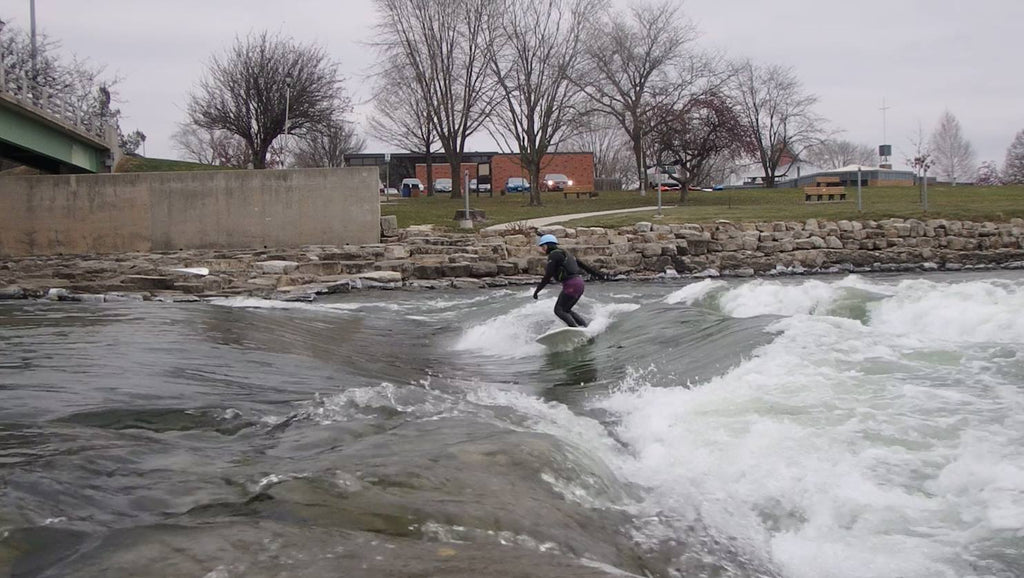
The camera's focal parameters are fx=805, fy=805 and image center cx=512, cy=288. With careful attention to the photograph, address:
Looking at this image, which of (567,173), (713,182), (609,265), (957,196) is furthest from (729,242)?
(713,182)

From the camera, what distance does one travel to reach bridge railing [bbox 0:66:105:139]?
24398 mm

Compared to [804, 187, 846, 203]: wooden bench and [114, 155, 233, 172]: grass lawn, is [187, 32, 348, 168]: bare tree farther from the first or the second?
[804, 187, 846, 203]: wooden bench

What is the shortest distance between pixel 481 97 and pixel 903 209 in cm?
2004

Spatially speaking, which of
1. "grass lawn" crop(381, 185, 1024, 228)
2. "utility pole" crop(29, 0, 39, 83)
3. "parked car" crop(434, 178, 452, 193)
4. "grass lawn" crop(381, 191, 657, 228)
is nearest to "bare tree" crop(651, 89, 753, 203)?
"grass lawn" crop(381, 185, 1024, 228)

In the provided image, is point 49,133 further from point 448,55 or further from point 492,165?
point 492,165

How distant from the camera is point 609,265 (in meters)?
23.6

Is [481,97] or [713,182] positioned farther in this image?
[713,182]

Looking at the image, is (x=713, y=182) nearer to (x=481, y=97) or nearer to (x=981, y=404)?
(x=481, y=97)

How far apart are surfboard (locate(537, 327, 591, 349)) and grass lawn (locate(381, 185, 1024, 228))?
50.6 ft

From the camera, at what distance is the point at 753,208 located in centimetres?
3419

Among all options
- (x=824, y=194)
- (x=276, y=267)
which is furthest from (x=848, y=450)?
(x=824, y=194)

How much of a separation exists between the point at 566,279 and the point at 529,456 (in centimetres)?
758

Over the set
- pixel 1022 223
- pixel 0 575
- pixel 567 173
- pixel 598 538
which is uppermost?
pixel 567 173

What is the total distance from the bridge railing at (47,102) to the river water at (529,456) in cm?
1704
